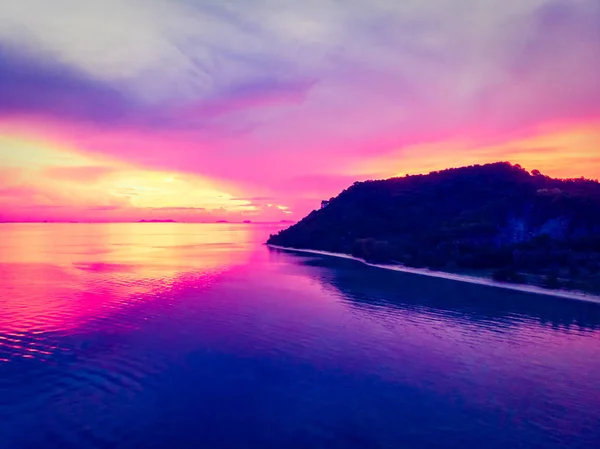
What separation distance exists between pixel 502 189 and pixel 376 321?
462ft

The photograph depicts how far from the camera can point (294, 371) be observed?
3316 centimetres

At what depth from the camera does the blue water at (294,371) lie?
943 inches

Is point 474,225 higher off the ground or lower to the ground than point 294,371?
higher

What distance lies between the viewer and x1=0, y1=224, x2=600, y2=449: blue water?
2395 cm

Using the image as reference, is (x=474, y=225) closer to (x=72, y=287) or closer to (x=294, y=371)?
(x=72, y=287)

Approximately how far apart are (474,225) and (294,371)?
357 feet

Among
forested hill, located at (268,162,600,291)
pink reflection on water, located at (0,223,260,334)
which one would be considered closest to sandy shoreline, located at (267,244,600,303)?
forested hill, located at (268,162,600,291)

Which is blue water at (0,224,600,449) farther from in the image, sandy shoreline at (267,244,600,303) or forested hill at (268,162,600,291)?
forested hill at (268,162,600,291)

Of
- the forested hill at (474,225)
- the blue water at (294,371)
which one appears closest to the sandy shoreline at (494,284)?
the forested hill at (474,225)

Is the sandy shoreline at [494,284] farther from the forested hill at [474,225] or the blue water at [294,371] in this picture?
the blue water at [294,371]

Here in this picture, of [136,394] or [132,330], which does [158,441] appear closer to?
[136,394]

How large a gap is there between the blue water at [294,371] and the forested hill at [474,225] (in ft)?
89.2


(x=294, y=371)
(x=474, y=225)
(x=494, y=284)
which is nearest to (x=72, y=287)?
(x=294, y=371)

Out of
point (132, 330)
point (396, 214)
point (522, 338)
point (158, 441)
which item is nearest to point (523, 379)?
point (522, 338)
